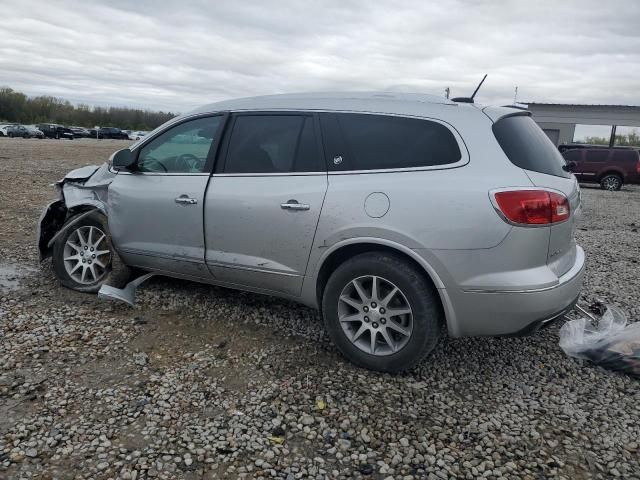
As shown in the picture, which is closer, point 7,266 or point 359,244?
point 359,244

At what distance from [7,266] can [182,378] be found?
3110 mm

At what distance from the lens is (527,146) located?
3293 millimetres

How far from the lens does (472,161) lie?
10.2 ft

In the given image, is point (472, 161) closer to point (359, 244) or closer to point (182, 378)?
point (359, 244)

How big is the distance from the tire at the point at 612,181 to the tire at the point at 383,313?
19.2 metres

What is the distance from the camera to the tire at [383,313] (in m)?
3.18

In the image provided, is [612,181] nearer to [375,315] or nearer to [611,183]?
[611,183]

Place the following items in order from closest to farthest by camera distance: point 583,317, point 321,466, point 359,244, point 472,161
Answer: point 321,466, point 472,161, point 359,244, point 583,317

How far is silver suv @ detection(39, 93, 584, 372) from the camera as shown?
9.89 feet

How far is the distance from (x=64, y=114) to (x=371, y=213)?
9307cm

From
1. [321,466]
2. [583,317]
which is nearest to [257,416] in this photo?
[321,466]

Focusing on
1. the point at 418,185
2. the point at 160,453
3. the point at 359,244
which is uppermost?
the point at 418,185

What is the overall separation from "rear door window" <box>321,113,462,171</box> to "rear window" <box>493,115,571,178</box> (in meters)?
0.31

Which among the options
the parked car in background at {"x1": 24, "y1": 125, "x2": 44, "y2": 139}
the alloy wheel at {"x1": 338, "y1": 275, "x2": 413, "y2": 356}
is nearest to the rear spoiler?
the alloy wheel at {"x1": 338, "y1": 275, "x2": 413, "y2": 356}
